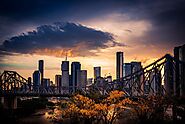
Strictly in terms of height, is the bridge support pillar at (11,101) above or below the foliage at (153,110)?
below

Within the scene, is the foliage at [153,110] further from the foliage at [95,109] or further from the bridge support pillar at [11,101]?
the bridge support pillar at [11,101]

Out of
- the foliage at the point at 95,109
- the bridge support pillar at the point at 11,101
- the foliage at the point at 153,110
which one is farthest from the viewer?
the bridge support pillar at the point at 11,101

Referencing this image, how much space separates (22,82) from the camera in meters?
108

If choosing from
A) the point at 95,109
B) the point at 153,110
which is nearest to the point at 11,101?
the point at 95,109

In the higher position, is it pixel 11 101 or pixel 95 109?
pixel 95 109

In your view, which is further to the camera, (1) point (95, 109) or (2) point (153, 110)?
(2) point (153, 110)

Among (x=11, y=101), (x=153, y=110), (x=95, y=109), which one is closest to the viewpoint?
(x=95, y=109)

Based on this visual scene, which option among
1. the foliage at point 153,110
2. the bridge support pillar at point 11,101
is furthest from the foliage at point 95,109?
the bridge support pillar at point 11,101

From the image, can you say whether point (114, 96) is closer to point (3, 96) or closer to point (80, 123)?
point (80, 123)

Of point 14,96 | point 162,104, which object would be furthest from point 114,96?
point 14,96

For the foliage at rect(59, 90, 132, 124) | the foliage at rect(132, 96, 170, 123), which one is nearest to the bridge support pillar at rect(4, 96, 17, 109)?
the foliage at rect(59, 90, 132, 124)

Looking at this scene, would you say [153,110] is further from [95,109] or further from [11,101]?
[11,101]

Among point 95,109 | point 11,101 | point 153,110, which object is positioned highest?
point 95,109

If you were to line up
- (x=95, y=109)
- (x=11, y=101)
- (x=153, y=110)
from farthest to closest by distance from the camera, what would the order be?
(x=11, y=101), (x=153, y=110), (x=95, y=109)
